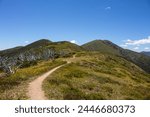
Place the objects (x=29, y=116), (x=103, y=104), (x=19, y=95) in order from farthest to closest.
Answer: (x=19, y=95)
(x=103, y=104)
(x=29, y=116)

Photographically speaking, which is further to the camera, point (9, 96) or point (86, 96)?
point (86, 96)

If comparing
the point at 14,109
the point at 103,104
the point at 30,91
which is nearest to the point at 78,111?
the point at 103,104

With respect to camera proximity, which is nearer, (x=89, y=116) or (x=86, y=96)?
(x=89, y=116)

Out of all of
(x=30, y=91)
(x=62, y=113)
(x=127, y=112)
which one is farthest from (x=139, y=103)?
(x=30, y=91)

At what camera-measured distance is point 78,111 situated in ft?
63.2

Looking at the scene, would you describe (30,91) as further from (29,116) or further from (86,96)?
(29,116)

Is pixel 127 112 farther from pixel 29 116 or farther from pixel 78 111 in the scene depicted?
pixel 29 116

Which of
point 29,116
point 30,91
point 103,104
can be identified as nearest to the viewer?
point 29,116

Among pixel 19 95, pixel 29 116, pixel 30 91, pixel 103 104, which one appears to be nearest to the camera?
pixel 29 116

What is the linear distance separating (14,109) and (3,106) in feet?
3.93

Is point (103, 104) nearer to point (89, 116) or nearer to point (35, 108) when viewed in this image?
→ point (89, 116)

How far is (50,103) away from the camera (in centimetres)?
2088

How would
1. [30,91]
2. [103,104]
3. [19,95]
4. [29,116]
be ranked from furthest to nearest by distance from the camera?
[30,91] → [19,95] → [103,104] → [29,116]

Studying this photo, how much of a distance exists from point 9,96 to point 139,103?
630 inches
